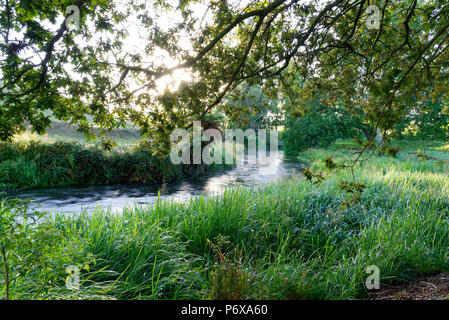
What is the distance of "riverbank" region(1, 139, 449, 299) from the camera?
9.08 ft

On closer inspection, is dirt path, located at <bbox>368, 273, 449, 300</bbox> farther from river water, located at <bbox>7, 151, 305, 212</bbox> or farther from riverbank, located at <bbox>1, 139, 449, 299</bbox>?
river water, located at <bbox>7, 151, 305, 212</bbox>

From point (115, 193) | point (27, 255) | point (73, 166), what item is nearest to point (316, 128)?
point (73, 166)

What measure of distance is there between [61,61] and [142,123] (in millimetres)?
1195

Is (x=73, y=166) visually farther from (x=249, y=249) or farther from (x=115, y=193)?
(x=249, y=249)

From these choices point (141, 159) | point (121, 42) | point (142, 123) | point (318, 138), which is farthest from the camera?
point (318, 138)

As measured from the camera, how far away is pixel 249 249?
14.3 ft

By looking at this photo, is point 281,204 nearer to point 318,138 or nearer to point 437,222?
point 437,222

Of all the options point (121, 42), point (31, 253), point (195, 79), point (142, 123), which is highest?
point (121, 42)

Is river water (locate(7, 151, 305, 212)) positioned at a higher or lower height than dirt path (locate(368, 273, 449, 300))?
lower

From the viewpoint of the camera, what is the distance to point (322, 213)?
18.6ft

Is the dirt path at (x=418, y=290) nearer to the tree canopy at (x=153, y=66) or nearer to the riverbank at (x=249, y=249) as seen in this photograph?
the riverbank at (x=249, y=249)

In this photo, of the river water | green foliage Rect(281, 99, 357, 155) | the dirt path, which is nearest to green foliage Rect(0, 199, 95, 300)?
the dirt path

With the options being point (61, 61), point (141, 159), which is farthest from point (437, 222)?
point (141, 159)

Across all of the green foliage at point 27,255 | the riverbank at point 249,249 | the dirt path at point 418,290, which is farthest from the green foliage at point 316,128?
the green foliage at point 27,255
